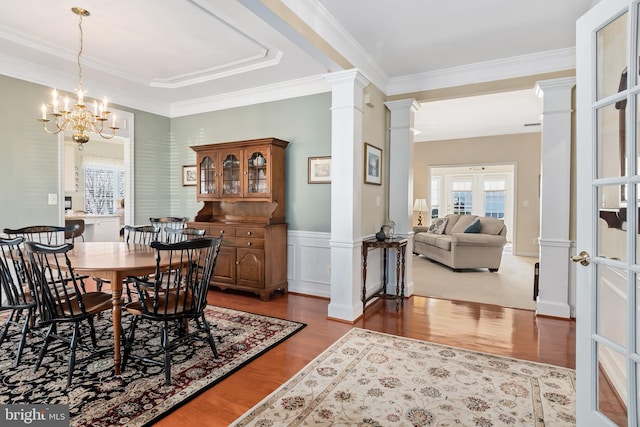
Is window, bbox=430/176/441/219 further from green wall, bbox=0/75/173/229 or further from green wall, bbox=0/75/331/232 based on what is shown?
green wall, bbox=0/75/173/229

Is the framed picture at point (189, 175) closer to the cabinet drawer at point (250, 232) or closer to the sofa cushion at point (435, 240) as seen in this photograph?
the cabinet drawer at point (250, 232)

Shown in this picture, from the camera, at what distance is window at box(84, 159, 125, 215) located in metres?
8.63

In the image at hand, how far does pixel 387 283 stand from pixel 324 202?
1245 mm

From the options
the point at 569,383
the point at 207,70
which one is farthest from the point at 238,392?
the point at 207,70

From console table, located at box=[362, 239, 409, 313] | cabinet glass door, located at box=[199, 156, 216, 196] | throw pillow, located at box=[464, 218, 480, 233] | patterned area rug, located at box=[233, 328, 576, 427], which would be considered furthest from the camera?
throw pillow, located at box=[464, 218, 480, 233]

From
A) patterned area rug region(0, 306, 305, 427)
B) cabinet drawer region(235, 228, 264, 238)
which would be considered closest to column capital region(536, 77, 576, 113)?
cabinet drawer region(235, 228, 264, 238)

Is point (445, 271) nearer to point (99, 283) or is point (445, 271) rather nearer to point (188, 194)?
point (188, 194)

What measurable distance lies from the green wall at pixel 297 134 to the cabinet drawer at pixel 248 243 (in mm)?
545

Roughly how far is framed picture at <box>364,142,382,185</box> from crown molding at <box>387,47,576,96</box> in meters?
0.82

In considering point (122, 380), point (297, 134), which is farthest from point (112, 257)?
point (297, 134)

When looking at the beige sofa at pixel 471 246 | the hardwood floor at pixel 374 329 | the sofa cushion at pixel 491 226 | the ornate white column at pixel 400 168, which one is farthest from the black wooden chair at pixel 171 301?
the sofa cushion at pixel 491 226

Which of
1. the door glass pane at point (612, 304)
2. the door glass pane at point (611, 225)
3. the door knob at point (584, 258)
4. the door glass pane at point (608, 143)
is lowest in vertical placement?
the door glass pane at point (612, 304)

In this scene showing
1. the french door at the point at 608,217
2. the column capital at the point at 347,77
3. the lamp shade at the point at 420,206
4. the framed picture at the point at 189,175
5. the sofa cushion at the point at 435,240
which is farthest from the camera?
the lamp shade at the point at 420,206

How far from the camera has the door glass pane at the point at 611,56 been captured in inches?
58.7
